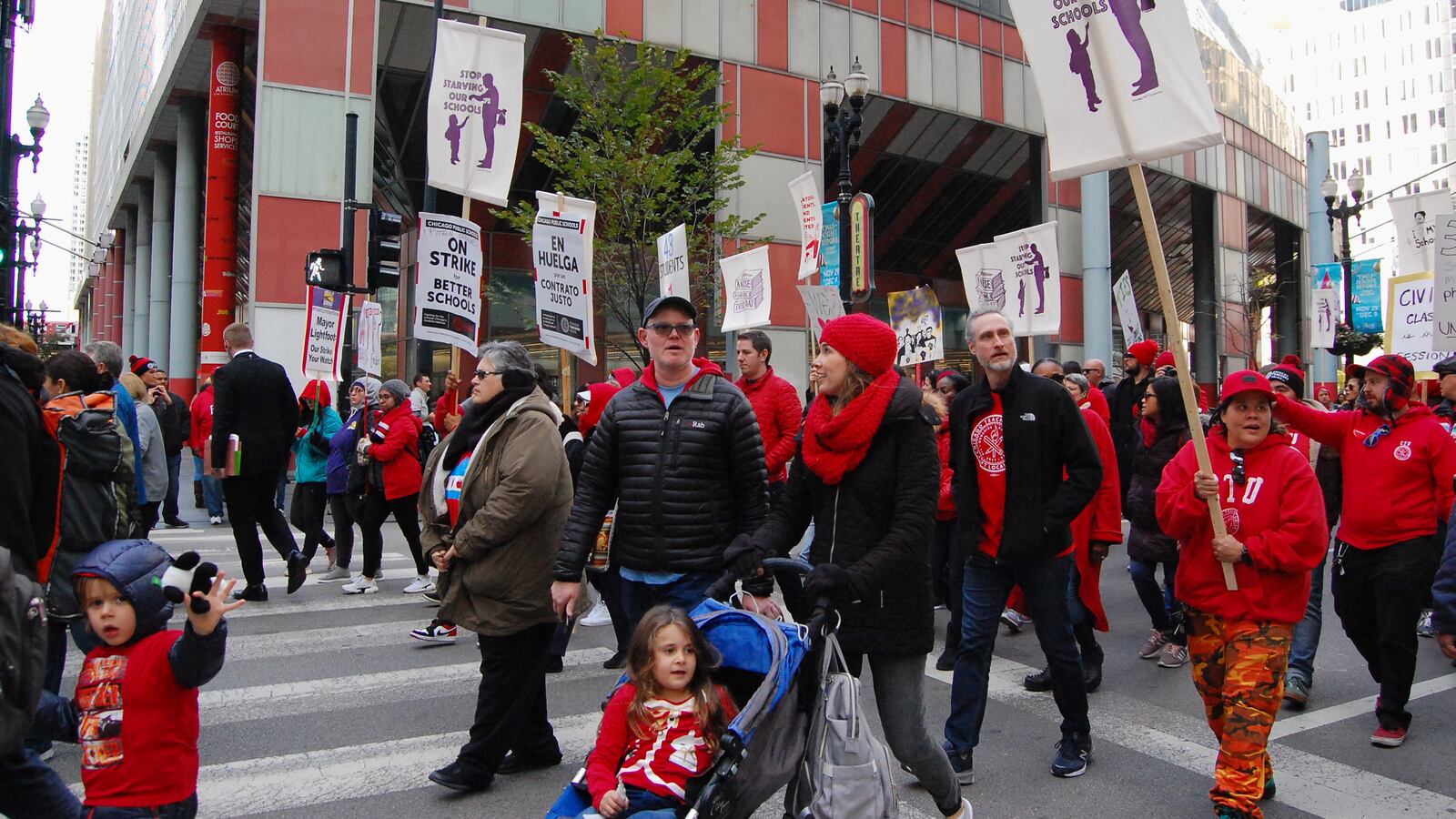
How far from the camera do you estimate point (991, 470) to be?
4961 millimetres

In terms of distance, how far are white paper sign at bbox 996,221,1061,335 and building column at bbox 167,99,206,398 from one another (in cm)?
2773

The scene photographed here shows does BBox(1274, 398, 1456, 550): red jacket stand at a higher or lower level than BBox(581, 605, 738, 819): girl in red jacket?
higher

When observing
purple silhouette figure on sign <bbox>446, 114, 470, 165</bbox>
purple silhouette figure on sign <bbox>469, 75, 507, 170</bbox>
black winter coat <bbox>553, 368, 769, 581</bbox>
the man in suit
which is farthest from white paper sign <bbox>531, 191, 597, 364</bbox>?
black winter coat <bbox>553, 368, 769, 581</bbox>

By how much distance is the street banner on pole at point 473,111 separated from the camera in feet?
29.0

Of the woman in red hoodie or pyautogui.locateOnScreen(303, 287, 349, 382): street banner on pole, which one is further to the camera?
pyautogui.locateOnScreen(303, 287, 349, 382): street banner on pole

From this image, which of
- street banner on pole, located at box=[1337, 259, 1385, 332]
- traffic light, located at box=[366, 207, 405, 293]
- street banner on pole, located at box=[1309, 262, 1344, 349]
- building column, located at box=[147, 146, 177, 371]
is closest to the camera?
traffic light, located at box=[366, 207, 405, 293]

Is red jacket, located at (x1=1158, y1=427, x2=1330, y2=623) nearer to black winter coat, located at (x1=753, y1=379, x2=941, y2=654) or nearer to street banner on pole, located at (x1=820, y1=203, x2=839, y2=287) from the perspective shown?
black winter coat, located at (x1=753, y1=379, x2=941, y2=654)

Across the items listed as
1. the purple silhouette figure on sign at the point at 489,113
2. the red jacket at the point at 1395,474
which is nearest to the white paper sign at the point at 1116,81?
the red jacket at the point at 1395,474

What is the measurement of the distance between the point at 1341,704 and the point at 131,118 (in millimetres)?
48992

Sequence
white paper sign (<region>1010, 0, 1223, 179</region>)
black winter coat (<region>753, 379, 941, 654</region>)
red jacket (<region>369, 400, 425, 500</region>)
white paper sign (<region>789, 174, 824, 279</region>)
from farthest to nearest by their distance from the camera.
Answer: white paper sign (<region>789, 174, 824, 279</region>) → red jacket (<region>369, 400, 425, 500</region>) → white paper sign (<region>1010, 0, 1223, 179</region>) → black winter coat (<region>753, 379, 941, 654</region>)

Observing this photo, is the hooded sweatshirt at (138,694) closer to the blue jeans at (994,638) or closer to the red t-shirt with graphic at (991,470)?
the blue jeans at (994,638)

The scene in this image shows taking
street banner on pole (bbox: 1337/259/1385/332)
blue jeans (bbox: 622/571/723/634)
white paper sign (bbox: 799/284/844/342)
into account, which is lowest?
blue jeans (bbox: 622/571/723/634)

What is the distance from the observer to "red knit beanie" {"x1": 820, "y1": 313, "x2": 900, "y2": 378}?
12.2 ft

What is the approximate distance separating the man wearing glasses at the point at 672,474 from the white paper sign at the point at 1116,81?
73.1 inches
